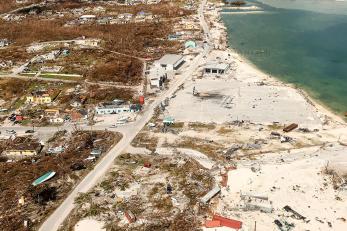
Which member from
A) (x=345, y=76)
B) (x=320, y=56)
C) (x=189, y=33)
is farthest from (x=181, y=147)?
(x=189, y=33)

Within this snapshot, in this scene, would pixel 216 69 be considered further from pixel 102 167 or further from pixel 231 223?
pixel 231 223

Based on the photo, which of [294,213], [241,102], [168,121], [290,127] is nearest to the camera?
[294,213]

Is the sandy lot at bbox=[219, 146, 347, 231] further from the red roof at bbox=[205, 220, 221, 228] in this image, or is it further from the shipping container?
the shipping container

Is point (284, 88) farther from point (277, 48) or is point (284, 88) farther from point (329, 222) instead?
point (329, 222)

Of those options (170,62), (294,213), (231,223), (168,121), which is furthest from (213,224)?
(170,62)

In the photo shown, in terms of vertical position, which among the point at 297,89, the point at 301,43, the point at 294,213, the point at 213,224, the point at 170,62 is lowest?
the point at 213,224

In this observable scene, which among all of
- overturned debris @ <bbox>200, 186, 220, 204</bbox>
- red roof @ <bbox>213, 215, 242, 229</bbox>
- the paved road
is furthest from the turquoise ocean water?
red roof @ <bbox>213, 215, 242, 229</bbox>
